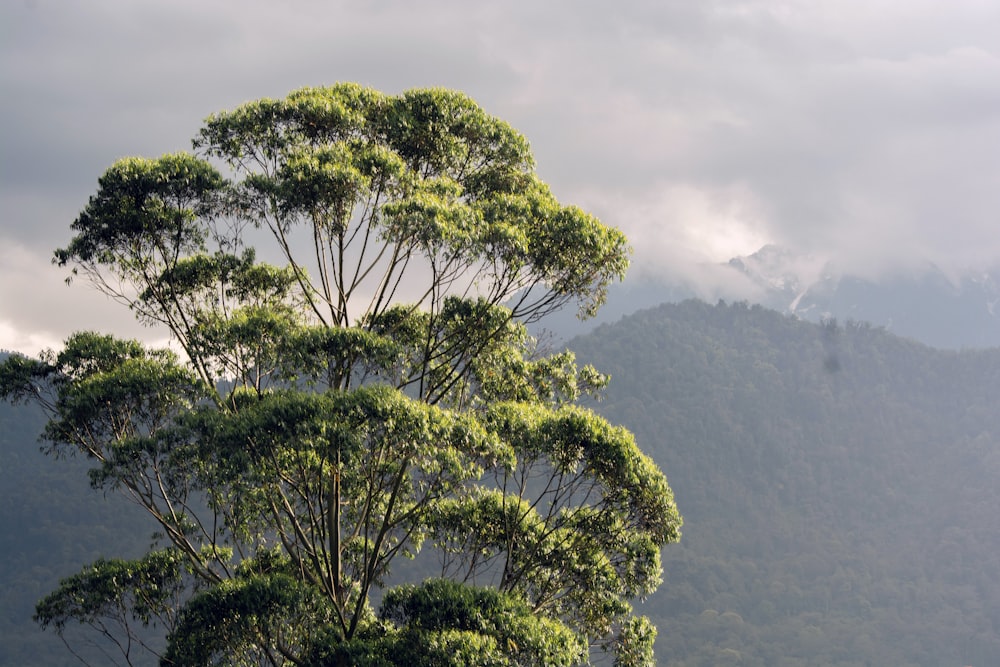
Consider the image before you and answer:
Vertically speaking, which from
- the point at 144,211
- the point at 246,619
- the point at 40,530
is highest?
the point at 40,530

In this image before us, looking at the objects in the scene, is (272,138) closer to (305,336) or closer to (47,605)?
(305,336)

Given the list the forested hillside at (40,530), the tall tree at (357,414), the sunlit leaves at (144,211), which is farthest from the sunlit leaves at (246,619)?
the forested hillside at (40,530)

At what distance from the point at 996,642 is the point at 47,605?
577 feet

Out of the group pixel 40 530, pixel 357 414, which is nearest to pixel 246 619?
pixel 357 414

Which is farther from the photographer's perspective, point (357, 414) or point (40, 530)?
point (40, 530)

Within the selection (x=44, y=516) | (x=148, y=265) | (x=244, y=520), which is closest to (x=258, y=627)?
(x=244, y=520)

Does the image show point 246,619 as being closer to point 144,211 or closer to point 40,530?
point 144,211

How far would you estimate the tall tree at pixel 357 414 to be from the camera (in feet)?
46.5

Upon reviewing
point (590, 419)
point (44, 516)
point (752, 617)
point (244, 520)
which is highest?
point (752, 617)

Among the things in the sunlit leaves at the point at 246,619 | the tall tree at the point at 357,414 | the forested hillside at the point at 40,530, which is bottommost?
the sunlit leaves at the point at 246,619

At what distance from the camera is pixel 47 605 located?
1708 cm

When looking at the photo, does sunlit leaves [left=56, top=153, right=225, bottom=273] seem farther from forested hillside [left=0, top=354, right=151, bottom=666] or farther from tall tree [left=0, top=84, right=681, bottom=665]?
forested hillside [left=0, top=354, right=151, bottom=666]

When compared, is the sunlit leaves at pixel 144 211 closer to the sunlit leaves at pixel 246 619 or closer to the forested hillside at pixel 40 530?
the sunlit leaves at pixel 246 619

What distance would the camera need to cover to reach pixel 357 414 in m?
13.6
